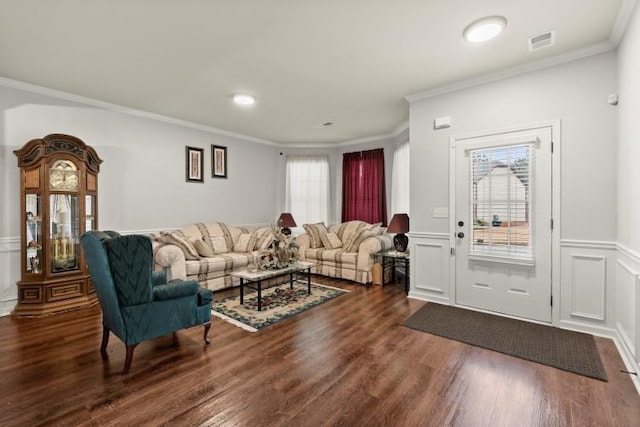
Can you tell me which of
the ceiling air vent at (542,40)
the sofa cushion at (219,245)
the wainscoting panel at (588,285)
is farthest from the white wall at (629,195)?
the sofa cushion at (219,245)

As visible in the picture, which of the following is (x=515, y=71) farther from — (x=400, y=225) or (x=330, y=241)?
(x=330, y=241)

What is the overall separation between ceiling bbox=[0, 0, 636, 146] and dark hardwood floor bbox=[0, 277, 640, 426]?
108 inches

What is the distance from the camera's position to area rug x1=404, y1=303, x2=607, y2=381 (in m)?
2.44

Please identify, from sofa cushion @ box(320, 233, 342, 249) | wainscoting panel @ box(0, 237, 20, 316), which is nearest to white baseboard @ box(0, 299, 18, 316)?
wainscoting panel @ box(0, 237, 20, 316)

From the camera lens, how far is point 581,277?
2994mm

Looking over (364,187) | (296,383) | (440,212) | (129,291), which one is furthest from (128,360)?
(364,187)

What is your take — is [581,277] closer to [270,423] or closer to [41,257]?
[270,423]

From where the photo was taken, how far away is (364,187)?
260 inches

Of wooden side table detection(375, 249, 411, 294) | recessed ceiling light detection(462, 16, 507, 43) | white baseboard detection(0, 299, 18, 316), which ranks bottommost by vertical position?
Answer: white baseboard detection(0, 299, 18, 316)

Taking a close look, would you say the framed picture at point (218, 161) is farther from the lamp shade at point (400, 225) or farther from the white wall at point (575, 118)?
the white wall at point (575, 118)

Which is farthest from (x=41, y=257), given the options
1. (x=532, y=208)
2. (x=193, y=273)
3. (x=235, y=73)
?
(x=532, y=208)

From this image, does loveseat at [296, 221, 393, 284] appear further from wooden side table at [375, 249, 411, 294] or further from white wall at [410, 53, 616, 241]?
white wall at [410, 53, 616, 241]

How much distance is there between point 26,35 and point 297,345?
142 inches

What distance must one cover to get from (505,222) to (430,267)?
3.45 feet
